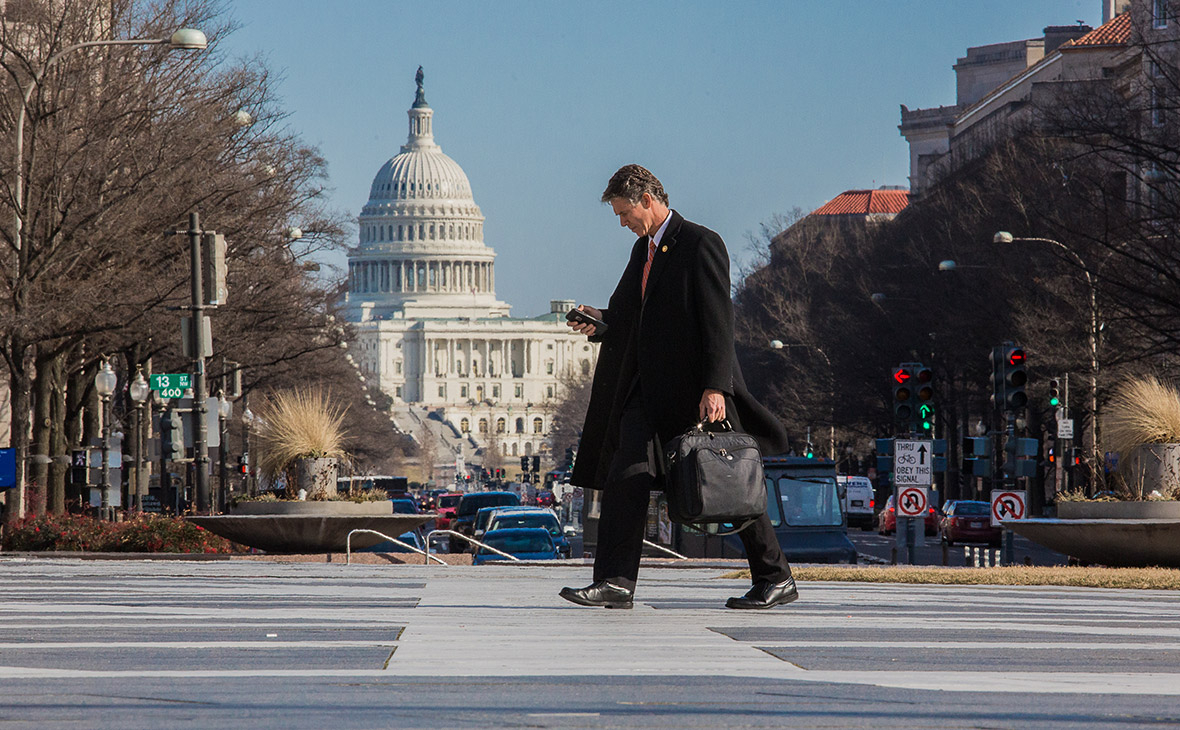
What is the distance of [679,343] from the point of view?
8492 mm

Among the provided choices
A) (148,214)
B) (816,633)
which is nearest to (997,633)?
(816,633)

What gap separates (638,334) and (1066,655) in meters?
2.62

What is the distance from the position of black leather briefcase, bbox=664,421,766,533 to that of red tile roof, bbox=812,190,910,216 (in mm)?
116228

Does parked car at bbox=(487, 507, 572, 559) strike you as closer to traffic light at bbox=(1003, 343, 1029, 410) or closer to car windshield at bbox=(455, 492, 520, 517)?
traffic light at bbox=(1003, 343, 1029, 410)

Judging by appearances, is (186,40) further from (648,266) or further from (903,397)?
(648,266)

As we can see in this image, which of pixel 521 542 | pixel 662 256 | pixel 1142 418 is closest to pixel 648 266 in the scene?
pixel 662 256

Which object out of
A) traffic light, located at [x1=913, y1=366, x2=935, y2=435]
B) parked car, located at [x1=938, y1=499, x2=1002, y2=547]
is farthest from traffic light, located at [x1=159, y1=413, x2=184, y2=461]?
parked car, located at [x1=938, y1=499, x2=1002, y2=547]

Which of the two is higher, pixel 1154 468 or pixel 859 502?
pixel 1154 468

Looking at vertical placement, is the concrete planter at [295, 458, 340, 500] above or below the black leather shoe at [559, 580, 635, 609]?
above

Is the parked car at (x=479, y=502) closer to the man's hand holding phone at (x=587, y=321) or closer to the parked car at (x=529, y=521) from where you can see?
the parked car at (x=529, y=521)

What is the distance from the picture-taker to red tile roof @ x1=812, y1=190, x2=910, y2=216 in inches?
4998

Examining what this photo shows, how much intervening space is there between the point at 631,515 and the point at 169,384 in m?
23.7

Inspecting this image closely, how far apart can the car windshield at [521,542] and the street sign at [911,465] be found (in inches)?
280

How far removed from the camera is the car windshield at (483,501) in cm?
5241
